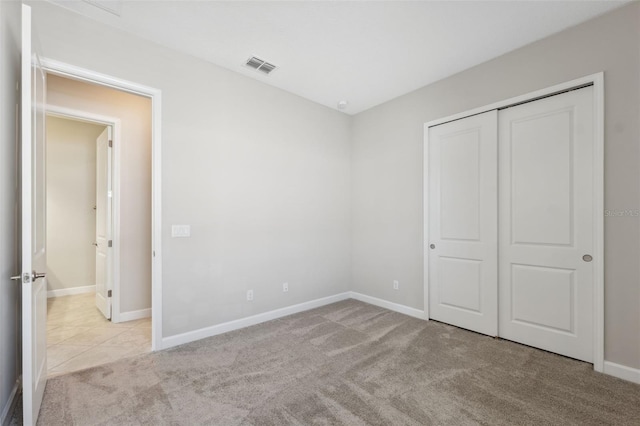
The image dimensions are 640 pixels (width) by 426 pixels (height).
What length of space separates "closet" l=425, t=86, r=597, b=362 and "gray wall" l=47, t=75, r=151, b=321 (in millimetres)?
3605

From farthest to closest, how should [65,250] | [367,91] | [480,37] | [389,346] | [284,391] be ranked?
[65,250] → [367,91] → [389,346] → [480,37] → [284,391]

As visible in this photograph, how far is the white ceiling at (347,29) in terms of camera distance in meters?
2.28

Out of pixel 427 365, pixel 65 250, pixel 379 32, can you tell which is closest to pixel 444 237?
pixel 427 365

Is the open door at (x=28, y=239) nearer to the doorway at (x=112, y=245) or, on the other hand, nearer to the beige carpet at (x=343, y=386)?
the beige carpet at (x=343, y=386)

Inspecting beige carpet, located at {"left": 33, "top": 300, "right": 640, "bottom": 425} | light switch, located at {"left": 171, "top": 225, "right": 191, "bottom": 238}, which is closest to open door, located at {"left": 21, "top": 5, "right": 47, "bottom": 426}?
beige carpet, located at {"left": 33, "top": 300, "right": 640, "bottom": 425}

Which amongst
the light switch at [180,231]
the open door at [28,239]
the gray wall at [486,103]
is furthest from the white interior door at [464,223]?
the open door at [28,239]

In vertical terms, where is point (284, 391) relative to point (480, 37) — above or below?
below

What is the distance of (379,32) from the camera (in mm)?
2590

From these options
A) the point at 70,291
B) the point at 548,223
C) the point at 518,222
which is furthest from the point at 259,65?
the point at 70,291

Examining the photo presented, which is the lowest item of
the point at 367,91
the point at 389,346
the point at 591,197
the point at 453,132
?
the point at 389,346

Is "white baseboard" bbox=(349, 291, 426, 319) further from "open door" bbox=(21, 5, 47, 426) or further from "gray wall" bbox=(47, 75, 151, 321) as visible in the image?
"open door" bbox=(21, 5, 47, 426)

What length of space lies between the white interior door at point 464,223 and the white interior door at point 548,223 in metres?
0.11

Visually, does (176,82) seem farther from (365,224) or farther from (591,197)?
(591,197)

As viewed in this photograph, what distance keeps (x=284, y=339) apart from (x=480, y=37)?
11.3 feet
